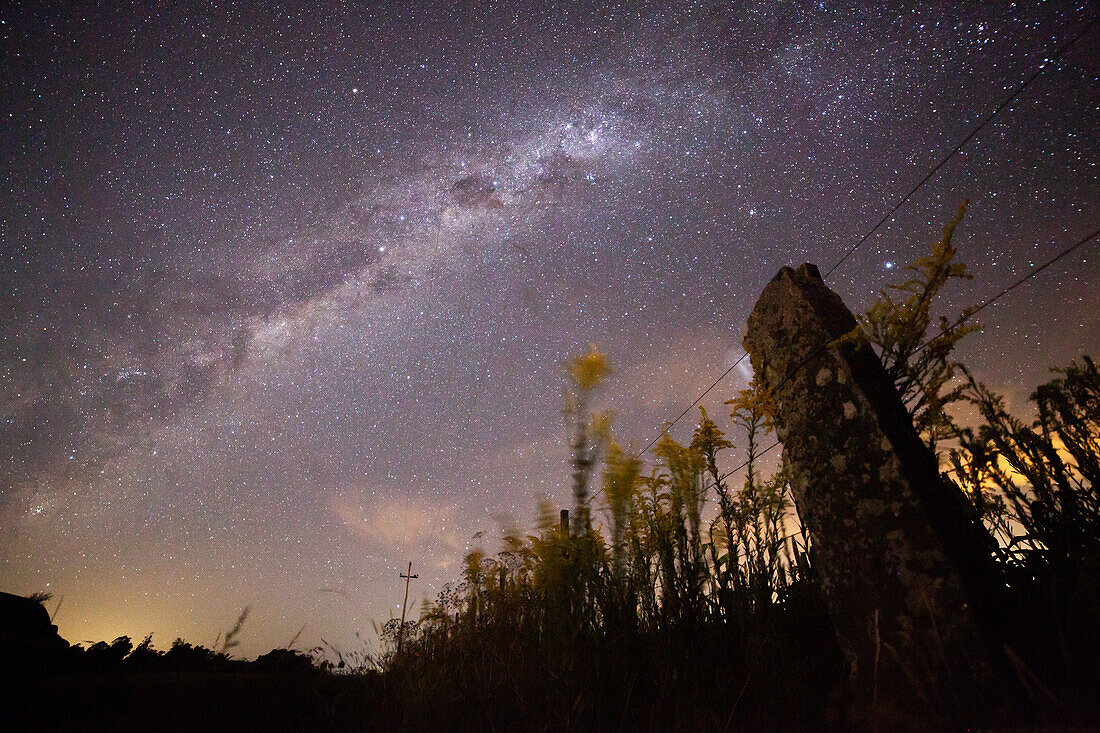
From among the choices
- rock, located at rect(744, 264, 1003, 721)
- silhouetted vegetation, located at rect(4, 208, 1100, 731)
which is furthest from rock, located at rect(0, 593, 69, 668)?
rock, located at rect(744, 264, 1003, 721)

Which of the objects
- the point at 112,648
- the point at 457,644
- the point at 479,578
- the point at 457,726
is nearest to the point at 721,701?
the point at 457,726

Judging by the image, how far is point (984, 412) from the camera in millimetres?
3600

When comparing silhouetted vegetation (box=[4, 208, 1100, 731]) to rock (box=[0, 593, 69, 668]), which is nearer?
silhouetted vegetation (box=[4, 208, 1100, 731])

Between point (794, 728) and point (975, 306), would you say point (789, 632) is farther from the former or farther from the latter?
point (975, 306)

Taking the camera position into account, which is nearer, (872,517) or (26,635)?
(872,517)

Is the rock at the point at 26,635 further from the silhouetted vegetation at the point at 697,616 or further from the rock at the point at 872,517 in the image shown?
the rock at the point at 872,517

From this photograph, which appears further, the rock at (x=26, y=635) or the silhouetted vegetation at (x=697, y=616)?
the rock at (x=26, y=635)

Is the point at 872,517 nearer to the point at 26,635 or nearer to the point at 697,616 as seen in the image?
the point at 697,616

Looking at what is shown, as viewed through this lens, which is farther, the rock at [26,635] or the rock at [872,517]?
the rock at [26,635]

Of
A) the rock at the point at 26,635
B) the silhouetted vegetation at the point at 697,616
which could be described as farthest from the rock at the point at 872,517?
the rock at the point at 26,635

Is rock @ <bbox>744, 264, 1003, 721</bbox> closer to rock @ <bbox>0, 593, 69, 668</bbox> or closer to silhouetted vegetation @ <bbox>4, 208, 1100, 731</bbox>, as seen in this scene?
silhouetted vegetation @ <bbox>4, 208, 1100, 731</bbox>

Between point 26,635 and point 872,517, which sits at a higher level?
point 872,517

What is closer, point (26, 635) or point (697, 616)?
point (697, 616)

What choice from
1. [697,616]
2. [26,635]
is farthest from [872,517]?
[26,635]
